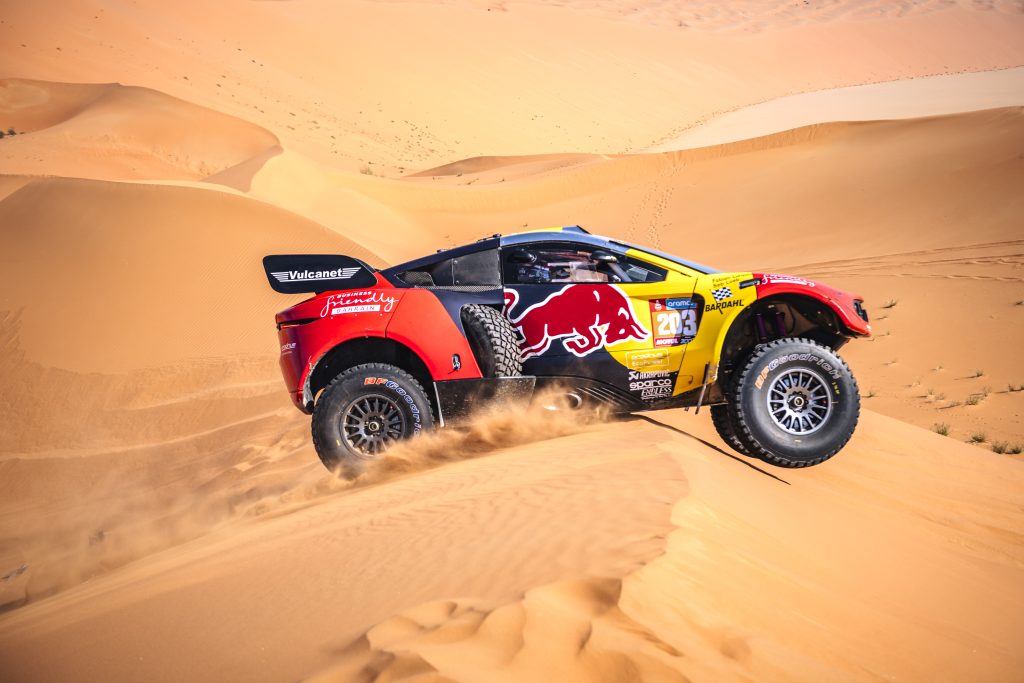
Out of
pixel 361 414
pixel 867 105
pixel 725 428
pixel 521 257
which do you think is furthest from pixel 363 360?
pixel 867 105

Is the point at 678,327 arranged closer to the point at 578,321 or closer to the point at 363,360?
the point at 578,321

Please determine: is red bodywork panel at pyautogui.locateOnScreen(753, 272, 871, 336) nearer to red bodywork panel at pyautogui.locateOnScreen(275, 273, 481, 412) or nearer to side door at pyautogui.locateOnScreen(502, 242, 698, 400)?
side door at pyautogui.locateOnScreen(502, 242, 698, 400)

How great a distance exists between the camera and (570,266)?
6262mm

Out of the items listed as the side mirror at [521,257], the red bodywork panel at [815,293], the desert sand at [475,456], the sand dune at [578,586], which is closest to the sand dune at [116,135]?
the desert sand at [475,456]

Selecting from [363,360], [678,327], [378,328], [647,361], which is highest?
[378,328]

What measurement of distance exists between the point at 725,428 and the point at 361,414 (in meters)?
2.64

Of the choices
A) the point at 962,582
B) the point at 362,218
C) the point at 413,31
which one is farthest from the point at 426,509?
the point at 413,31

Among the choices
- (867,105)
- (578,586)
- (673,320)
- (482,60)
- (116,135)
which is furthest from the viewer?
(482,60)

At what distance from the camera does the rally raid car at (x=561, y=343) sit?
5914 millimetres

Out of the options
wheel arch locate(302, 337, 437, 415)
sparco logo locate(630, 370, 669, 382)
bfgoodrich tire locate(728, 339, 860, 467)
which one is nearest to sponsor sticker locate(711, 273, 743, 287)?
bfgoodrich tire locate(728, 339, 860, 467)

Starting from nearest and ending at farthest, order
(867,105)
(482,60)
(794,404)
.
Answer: (794,404)
(867,105)
(482,60)

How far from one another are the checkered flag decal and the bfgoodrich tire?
439mm

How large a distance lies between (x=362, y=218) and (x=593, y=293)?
16763 mm

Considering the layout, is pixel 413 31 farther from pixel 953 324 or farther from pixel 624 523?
pixel 624 523
